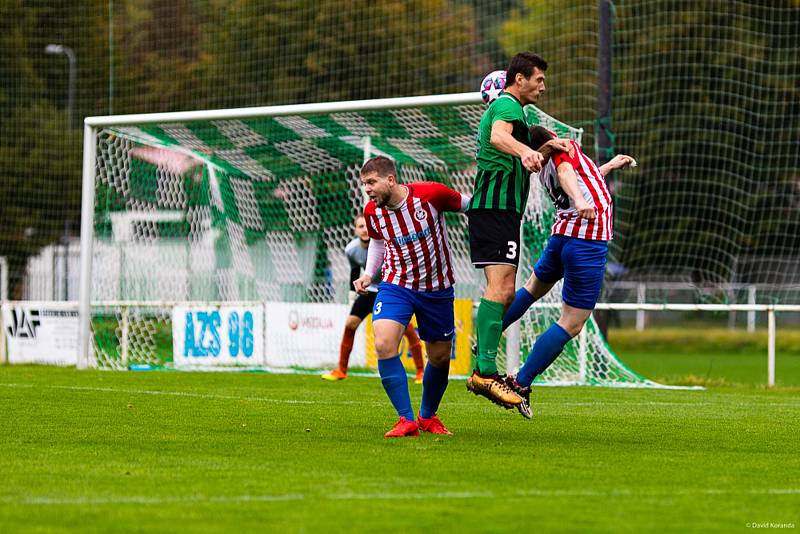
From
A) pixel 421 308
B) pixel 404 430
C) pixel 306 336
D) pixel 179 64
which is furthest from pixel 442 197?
pixel 179 64

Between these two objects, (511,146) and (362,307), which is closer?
(511,146)

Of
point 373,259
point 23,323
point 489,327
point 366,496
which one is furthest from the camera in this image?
point 23,323

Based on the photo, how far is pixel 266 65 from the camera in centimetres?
3456

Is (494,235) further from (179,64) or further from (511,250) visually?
(179,64)

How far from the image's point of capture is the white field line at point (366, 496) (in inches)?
212

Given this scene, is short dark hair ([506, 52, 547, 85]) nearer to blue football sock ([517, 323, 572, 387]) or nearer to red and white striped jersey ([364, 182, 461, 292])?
red and white striped jersey ([364, 182, 461, 292])

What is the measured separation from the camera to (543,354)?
8.64 m

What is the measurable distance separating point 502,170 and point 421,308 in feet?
3.29

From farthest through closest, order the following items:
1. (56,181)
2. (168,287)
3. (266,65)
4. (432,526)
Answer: (56,181) < (266,65) < (168,287) < (432,526)

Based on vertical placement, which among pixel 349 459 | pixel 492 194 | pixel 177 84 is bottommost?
pixel 349 459

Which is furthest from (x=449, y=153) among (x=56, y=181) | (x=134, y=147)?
(x=56, y=181)

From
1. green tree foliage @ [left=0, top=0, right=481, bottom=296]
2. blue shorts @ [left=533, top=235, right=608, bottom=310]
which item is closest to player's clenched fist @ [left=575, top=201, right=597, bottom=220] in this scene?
blue shorts @ [left=533, top=235, right=608, bottom=310]

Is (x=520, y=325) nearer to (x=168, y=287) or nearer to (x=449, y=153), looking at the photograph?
(x=449, y=153)

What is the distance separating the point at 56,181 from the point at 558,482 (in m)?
33.2
